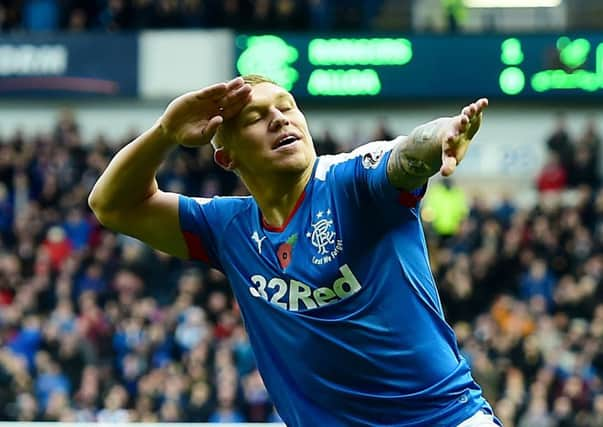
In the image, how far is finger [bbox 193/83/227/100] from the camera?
14.5 ft

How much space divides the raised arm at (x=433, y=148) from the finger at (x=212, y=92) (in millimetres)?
642

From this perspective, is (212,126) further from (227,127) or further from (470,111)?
(470,111)

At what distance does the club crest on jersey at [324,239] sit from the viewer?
14.3ft

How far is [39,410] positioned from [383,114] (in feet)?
27.7

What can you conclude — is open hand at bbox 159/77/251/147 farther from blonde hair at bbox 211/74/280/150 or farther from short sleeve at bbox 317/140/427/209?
short sleeve at bbox 317/140/427/209

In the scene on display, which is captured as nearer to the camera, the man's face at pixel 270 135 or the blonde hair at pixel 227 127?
the man's face at pixel 270 135

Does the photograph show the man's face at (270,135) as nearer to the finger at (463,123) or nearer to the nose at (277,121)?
the nose at (277,121)

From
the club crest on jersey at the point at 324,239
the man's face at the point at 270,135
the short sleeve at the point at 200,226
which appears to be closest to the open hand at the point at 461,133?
the club crest on jersey at the point at 324,239

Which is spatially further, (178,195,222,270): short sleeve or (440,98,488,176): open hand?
(178,195,222,270): short sleeve

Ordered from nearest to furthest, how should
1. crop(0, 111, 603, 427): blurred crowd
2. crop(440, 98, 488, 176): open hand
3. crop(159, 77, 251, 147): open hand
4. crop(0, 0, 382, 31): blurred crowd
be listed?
crop(440, 98, 488, 176): open hand
crop(159, 77, 251, 147): open hand
crop(0, 111, 603, 427): blurred crowd
crop(0, 0, 382, 31): blurred crowd

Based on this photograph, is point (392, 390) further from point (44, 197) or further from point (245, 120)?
point (44, 197)

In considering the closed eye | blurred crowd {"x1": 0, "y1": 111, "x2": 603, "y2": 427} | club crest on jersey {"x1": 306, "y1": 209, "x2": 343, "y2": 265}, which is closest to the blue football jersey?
club crest on jersey {"x1": 306, "y1": 209, "x2": 343, "y2": 265}

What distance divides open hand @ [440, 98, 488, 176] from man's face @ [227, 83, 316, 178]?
814 millimetres

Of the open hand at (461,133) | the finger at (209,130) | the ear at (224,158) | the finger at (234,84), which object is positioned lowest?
the ear at (224,158)
